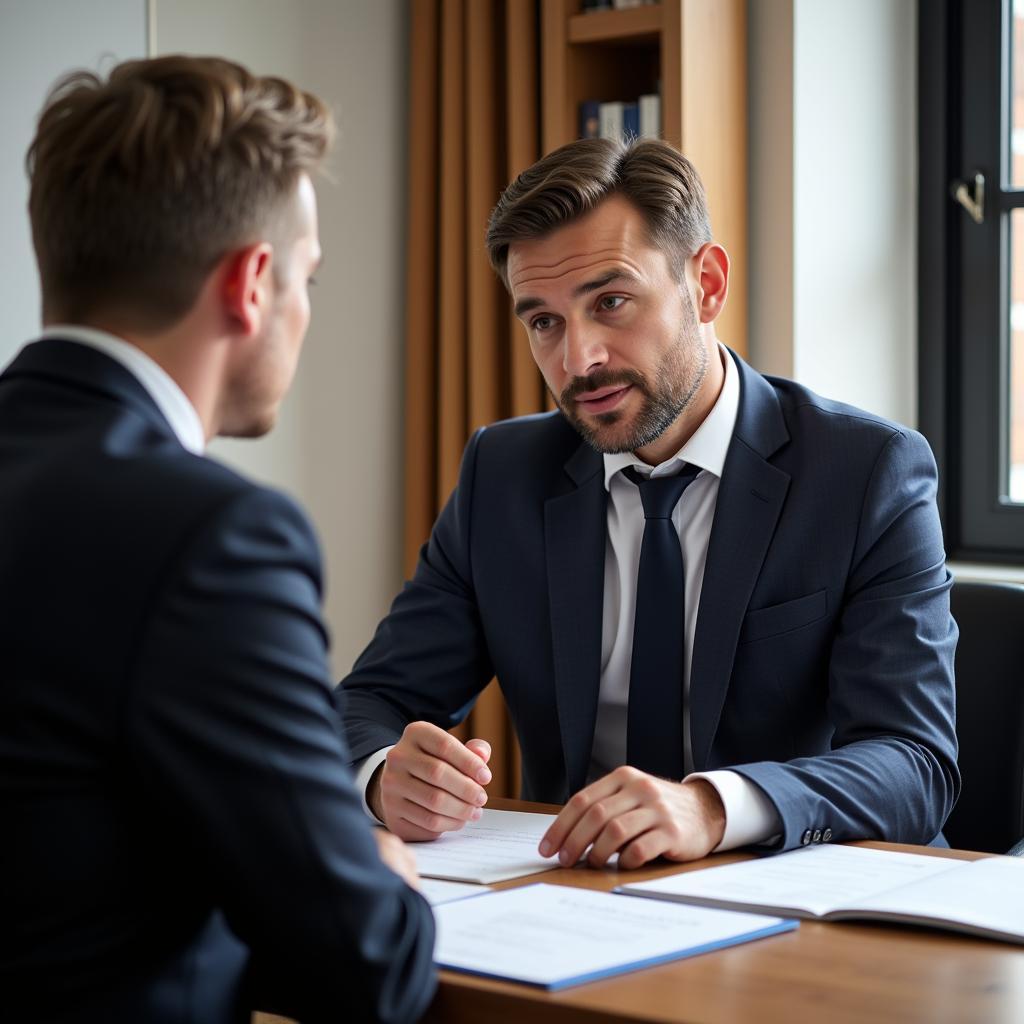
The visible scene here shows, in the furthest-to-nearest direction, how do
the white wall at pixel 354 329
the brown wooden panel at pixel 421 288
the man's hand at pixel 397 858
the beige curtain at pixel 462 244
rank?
the white wall at pixel 354 329 → the brown wooden panel at pixel 421 288 → the beige curtain at pixel 462 244 → the man's hand at pixel 397 858

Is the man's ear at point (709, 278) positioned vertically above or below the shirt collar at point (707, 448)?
above

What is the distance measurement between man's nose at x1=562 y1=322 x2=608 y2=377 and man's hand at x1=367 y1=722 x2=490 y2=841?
24.4 inches

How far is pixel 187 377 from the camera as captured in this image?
3.63 ft

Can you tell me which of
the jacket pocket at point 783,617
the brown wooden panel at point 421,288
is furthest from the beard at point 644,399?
the brown wooden panel at point 421,288

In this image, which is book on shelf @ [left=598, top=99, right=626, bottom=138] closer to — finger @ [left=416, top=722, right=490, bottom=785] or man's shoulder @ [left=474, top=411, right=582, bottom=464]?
man's shoulder @ [left=474, top=411, right=582, bottom=464]

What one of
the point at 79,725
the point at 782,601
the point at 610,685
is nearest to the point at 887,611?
the point at 782,601

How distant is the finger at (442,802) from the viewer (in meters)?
1.57

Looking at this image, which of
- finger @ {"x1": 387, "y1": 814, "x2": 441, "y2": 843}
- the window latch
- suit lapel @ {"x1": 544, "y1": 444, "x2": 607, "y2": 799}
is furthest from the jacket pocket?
the window latch

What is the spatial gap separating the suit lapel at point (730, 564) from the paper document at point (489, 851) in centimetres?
30

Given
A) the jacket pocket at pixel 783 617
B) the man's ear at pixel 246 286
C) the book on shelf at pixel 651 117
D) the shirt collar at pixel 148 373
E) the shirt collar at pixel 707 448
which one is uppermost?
the book on shelf at pixel 651 117

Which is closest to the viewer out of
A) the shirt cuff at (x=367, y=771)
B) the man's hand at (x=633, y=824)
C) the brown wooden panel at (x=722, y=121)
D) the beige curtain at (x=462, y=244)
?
the man's hand at (x=633, y=824)

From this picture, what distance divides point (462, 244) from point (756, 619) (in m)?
1.79

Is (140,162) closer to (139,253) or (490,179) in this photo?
(139,253)

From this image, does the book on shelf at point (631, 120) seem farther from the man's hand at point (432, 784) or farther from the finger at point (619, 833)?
the finger at point (619, 833)
